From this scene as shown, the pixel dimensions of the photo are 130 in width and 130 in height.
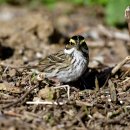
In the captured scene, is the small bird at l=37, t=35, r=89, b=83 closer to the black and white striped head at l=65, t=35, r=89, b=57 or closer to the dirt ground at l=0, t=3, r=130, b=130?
the black and white striped head at l=65, t=35, r=89, b=57

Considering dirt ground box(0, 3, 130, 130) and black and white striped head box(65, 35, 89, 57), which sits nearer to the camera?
dirt ground box(0, 3, 130, 130)

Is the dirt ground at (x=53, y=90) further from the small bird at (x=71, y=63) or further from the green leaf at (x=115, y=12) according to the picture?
the green leaf at (x=115, y=12)

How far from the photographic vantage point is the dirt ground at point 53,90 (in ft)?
25.9

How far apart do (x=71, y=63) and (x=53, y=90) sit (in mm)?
793

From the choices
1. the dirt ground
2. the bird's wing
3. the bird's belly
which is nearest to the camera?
the dirt ground

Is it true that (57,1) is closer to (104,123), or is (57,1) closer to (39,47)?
(39,47)

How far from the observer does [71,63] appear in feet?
30.0

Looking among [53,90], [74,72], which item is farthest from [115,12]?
[53,90]

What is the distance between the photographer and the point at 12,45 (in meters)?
12.4

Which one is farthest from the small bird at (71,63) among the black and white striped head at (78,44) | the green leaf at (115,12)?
the green leaf at (115,12)

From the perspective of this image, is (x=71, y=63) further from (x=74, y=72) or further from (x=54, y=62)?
(x=54, y=62)

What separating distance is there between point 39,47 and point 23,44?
0.31 metres

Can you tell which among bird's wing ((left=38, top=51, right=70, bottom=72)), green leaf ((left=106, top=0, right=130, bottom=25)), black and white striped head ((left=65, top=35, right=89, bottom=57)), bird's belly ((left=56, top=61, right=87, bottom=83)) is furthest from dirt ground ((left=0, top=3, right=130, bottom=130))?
green leaf ((left=106, top=0, right=130, bottom=25))

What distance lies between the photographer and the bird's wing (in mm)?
9250
